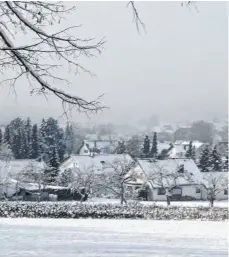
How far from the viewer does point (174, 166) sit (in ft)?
103

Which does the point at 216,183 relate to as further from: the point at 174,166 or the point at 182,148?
the point at 182,148

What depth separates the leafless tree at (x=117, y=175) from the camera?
28922 millimetres

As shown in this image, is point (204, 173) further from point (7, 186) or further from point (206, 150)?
point (7, 186)

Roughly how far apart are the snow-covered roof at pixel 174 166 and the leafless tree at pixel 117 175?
2.98 feet

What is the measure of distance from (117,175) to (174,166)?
4085 millimetres

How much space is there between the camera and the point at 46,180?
2747 centimetres

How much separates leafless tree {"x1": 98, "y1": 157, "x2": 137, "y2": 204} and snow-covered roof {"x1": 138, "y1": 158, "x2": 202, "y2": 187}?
91cm

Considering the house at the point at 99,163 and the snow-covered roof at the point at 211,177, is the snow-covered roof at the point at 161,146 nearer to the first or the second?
the snow-covered roof at the point at 211,177

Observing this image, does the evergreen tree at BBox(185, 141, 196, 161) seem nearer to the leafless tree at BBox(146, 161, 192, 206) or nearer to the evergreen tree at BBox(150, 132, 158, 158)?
the evergreen tree at BBox(150, 132, 158, 158)

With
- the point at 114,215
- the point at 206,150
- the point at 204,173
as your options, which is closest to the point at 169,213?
the point at 114,215

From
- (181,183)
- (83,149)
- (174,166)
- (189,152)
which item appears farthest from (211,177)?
(83,149)

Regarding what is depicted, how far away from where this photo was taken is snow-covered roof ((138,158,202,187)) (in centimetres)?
3061

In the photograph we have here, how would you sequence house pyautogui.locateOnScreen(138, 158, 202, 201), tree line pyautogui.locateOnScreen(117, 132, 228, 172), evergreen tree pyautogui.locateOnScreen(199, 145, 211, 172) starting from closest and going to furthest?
house pyautogui.locateOnScreen(138, 158, 202, 201), tree line pyautogui.locateOnScreen(117, 132, 228, 172), evergreen tree pyautogui.locateOnScreen(199, 145, 211, 172)

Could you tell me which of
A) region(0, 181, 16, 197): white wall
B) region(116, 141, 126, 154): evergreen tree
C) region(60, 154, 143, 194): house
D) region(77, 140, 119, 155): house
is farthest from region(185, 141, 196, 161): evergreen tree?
region(0, 181, 16, 197): white wall
